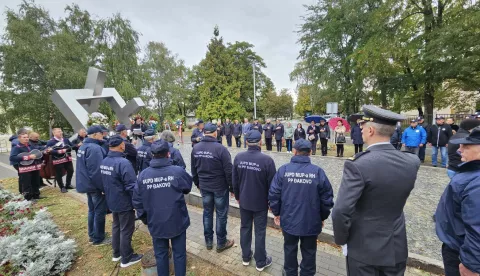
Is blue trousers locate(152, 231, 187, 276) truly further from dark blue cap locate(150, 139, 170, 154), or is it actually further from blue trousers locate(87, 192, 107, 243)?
blue trousers locate(87, 192, 107, 243)

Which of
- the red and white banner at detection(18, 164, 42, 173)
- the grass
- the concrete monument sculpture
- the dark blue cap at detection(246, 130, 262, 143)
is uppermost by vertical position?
the concrete monument sculpture

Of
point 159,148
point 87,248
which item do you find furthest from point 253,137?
point 87,248

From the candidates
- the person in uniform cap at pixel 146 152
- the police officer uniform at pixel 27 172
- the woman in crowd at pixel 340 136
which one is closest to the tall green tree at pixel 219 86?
the woman in crowd at pixel 340 136

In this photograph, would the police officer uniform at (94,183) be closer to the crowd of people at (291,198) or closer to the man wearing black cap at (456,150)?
the crowd of people at (291,198)

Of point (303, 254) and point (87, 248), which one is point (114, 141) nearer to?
point (87, 248)

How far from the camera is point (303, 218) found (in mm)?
2744

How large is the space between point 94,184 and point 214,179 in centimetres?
218

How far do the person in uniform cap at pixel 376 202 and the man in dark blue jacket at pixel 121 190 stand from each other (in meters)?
2.89

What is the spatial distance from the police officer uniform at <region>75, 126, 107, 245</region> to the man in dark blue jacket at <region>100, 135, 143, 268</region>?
0.72 metres

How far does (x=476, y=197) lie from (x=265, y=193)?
2188 mm

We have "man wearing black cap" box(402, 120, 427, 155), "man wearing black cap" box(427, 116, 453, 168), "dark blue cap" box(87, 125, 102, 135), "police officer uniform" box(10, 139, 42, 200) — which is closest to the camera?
"dark blue cap" box(87, 125, 102, 135)

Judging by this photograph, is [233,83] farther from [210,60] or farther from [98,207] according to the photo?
[98,207]

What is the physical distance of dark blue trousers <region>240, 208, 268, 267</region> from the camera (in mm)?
3295

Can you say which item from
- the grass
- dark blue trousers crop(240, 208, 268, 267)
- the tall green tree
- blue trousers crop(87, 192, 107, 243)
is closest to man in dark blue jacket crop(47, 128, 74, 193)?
the grass
